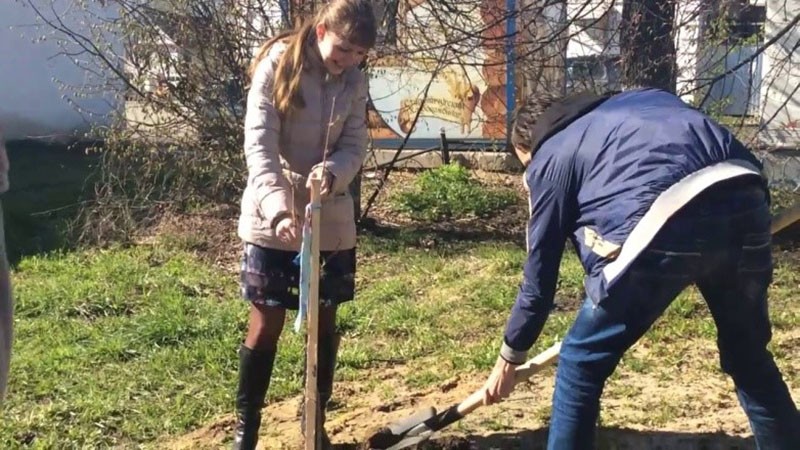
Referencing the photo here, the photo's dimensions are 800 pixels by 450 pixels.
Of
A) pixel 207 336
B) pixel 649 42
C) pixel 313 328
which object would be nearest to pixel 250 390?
pixel 313 328

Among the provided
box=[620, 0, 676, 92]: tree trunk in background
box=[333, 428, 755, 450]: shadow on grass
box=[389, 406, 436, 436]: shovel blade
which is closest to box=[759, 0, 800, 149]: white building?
box=[620, 0, 676, 92]: tree trunk in background

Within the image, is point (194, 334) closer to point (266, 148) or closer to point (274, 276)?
point (274, 276)

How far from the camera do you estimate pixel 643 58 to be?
7.62 metres

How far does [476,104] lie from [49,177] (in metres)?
4.48

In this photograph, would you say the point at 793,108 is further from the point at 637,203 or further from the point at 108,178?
the point at 637,203

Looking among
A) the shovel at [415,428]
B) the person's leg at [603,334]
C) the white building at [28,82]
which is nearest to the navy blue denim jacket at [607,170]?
the person's leg at [603,334]

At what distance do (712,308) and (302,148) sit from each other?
146 centimetres

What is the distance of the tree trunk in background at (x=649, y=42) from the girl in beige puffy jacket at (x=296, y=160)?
170 inches

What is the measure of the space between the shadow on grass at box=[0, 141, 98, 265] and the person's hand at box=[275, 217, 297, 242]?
4.76 meters

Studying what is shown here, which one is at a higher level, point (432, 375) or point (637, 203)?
point (637, 203)

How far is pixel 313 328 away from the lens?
3.20 m

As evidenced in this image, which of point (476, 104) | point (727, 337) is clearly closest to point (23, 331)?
point (727, 337)

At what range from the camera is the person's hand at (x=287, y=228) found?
3.32 metres

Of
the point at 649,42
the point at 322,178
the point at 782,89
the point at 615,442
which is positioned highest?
the point at 649,42
